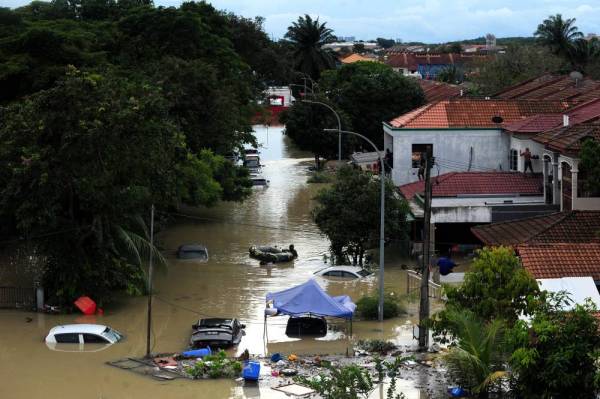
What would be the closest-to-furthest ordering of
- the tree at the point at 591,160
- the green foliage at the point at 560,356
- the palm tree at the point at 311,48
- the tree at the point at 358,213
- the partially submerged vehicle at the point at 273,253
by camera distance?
the green foliage at the point at 560,356
the tree at the point at 591,160
the tree at the point at 358,213
the partially submerged vehicle at the point at 273,253
the palm tree at the point at 311,48

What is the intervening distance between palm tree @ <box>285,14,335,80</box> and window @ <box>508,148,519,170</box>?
70205 mm

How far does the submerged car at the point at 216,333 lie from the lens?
30906 mm

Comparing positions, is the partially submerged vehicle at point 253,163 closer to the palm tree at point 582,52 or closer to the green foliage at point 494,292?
the palm tree at point 582,52

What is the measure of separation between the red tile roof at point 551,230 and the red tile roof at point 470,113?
615 inches

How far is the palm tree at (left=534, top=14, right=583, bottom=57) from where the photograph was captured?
10031 centimetres

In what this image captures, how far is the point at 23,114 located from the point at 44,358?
975cm

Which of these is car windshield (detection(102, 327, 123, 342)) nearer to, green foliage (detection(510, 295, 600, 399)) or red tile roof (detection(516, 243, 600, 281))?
red tile roof (detection(516, 243, 600, 281))

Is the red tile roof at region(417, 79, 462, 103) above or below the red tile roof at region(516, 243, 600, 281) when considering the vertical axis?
above

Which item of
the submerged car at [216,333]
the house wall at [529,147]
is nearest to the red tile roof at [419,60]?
the house wall at [529,147]

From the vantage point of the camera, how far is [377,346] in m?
30.5

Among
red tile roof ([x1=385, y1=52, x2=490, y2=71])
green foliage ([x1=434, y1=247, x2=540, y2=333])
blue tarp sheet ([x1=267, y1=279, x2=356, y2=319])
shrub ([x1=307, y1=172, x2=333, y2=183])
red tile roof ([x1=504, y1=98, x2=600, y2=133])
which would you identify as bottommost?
blue tarp sheet ([x1=267, y1=279, x2=356, y2=319])

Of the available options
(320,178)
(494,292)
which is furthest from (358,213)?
(320,178)

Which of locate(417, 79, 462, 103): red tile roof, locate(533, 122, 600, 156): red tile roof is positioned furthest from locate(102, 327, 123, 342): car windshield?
locate(417, 79, 462, 103): red tile roof

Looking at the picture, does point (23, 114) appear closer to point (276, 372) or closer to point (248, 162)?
point (276, 372)
